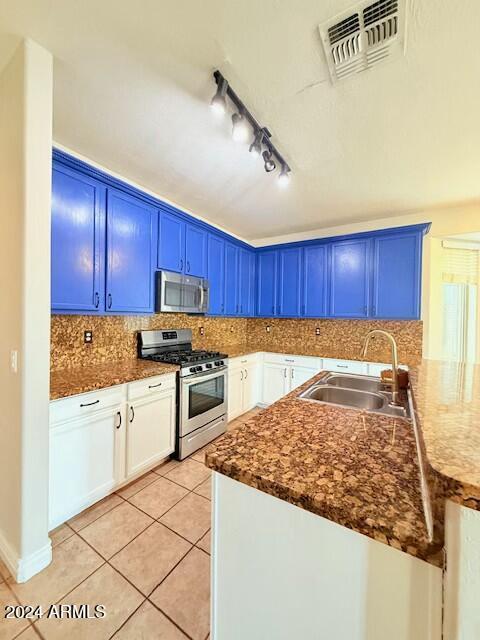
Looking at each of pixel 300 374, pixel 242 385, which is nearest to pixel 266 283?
pixel 300 374

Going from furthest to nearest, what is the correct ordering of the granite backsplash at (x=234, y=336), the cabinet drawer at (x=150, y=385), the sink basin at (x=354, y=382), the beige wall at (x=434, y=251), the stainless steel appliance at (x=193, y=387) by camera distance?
the beige wall at (x=434, y=251)
the stainless steel appliance at (x=193, y=387)
the granite backsplash at (x=234, y=336)
the cabinet drawer at (x=150, y=385)
the sink basin at (x=354, y=382)

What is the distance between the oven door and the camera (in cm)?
254

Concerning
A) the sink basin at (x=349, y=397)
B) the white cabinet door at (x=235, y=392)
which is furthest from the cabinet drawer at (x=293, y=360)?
the sink basin at (x=349, y=397)

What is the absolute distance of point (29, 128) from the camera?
134cm

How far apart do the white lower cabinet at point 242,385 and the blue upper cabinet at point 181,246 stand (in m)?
1.26

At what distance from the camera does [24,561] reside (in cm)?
137

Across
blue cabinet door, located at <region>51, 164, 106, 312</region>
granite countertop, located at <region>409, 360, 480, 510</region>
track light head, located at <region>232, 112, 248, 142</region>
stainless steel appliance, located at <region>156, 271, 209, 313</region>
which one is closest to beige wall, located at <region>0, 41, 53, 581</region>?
blue cabinet door, located at <region>51, 164, 106, 312</region>

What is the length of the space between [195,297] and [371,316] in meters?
2.24

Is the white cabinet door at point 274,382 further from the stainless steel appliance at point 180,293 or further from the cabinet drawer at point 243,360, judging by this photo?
the stainless steel appliance at point 180,293

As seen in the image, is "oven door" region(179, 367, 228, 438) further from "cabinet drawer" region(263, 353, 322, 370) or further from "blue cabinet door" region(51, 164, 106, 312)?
"blue cabinet door" region(51, 164, 106, 312)

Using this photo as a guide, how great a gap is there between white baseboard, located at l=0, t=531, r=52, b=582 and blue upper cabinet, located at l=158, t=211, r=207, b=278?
7.41 feet

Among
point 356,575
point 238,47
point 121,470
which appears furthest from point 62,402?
point 238,47

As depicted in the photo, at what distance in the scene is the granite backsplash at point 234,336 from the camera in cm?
230

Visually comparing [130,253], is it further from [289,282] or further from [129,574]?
[289,282]
